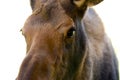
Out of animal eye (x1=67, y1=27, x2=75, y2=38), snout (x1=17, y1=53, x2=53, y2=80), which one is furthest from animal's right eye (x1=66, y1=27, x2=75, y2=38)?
snout (x1=17, y1=53, x2=53, y2=80)

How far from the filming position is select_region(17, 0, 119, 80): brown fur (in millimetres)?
5602

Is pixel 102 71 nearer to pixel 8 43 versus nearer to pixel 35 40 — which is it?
pixel 35 40

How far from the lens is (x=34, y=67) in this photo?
218 inches

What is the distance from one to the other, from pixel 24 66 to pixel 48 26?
22.6 inches

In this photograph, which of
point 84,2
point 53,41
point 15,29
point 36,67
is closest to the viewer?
point 36,67

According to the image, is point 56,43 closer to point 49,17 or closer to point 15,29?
point 49,17

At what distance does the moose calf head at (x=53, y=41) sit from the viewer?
18.3ft

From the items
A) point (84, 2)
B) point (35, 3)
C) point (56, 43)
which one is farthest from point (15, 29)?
point (56, 43)

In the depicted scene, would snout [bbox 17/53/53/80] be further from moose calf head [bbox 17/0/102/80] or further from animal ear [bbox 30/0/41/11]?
animal ear [bbox 30/0/41/11]

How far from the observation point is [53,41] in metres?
5.76

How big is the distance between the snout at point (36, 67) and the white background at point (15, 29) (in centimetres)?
568

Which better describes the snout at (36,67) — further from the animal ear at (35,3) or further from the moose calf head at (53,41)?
the animal ear at (35,3)

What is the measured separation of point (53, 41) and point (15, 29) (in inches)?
346

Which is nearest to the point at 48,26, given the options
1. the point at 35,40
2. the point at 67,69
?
the point at 35,40
